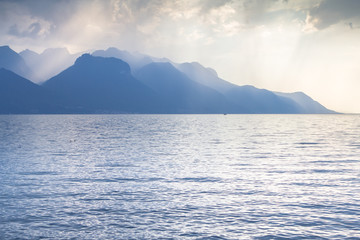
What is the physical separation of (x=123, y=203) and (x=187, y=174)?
12015 mm

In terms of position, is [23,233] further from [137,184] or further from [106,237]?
[137,184]

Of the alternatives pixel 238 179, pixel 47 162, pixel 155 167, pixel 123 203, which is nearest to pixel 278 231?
pixel 123 203

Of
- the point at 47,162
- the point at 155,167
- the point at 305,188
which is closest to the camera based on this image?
the point at 305,188

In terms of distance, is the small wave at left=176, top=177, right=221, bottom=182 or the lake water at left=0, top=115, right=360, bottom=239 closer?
the lake water at left=0, top=115, right=360, bottom=239

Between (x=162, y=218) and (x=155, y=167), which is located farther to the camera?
(x=155, y=167)

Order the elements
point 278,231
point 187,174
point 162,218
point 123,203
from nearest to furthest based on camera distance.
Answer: point 278,231, point 162,218, point 123,203, point 187,174

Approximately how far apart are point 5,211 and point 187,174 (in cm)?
1814

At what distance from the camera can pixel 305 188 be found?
87.0 feet

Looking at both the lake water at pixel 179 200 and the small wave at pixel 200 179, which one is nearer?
the lake water at pixel 179 200

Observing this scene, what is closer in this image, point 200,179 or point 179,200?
point 179,200

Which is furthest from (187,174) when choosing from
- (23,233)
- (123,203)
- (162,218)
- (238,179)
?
(23,233)

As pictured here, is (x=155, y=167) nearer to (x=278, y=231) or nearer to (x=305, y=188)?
(x=305, y=188)

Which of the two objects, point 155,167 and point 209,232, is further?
point 155,167

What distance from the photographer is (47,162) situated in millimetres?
40656
